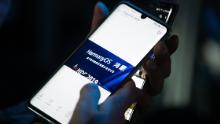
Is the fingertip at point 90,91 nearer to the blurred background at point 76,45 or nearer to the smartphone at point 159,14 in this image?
the smartphone at point 159,14

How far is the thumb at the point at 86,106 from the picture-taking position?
3.33 ft

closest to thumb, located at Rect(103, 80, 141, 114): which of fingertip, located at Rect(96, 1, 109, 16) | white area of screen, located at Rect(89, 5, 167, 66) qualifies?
white area of screen, located at Rect(89, 5, 167, 66)

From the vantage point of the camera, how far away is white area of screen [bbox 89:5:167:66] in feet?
4.00

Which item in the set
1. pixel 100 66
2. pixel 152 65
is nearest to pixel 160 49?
pixel 152 65

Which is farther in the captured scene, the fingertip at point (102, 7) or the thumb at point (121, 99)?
the fingertip at point (102, 7)

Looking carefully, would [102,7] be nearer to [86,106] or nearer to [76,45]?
[86,106]

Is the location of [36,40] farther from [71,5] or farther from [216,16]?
[216,16]

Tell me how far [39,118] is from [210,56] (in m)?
1.54

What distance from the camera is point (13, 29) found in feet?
13.5

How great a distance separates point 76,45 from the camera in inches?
145

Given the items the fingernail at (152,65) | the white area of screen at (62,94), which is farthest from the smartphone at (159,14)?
the white area of screen at (62,94)

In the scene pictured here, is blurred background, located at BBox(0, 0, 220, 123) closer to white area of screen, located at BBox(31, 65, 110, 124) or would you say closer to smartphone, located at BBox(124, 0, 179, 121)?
smartphone, located at BBox(124, 0, 179, 121)

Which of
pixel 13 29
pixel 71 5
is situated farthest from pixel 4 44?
pixel 71 5

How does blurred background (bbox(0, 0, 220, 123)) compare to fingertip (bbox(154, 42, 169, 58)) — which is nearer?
fingertip (bbox(154, 42, 169, 58))
